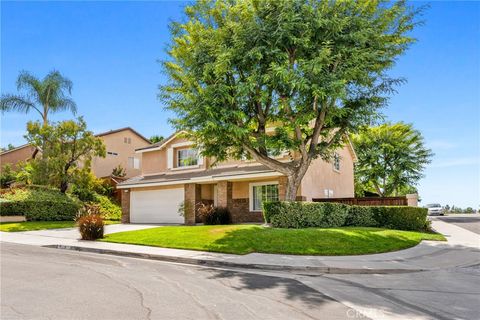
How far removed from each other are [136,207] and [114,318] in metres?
24.7

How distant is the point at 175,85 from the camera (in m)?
18.0

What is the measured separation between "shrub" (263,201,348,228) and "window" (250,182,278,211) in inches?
239

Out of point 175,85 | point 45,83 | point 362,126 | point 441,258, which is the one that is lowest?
point 441,258

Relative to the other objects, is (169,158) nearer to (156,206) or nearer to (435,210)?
(156,206)

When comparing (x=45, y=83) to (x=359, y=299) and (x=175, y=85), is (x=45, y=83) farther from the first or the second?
(x=359, y=299)

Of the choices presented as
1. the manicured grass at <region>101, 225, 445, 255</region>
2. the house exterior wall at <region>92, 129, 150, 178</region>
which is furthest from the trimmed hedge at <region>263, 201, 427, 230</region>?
the house exterior wall at <region>92, 129, 150, 178</region>

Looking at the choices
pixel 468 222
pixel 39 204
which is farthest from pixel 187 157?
pixel 468 222

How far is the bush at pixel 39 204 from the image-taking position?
26594mm

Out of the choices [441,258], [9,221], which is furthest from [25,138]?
[441,258]

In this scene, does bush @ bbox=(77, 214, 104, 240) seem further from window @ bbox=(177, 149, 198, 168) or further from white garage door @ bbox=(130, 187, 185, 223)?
window @ bbox=(177, 149, 198, 168)

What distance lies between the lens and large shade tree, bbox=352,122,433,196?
125ft

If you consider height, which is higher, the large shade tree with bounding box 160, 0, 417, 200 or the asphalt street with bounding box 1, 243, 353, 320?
the large shade tree with bounding box 160, 0, 417, 200

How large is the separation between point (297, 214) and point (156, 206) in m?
14.0

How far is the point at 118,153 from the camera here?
4097 centimetres
